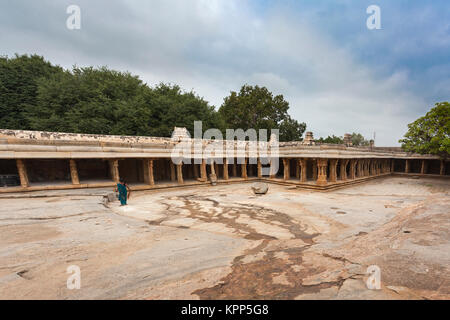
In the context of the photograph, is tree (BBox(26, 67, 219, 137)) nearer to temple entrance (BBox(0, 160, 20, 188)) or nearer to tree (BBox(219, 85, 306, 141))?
temple entrance (BBox(0, 160, 20, 188))

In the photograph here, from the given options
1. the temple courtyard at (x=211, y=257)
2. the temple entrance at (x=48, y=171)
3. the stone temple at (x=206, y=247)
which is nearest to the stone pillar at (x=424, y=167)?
the stone temple at (x=206, y=247)

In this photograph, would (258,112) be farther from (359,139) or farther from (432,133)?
(359,139)

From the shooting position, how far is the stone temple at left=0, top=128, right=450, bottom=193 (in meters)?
10.6

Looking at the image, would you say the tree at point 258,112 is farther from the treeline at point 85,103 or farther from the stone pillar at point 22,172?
the stone pillar at point 22,172

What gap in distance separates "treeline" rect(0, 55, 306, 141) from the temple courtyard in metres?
17.3

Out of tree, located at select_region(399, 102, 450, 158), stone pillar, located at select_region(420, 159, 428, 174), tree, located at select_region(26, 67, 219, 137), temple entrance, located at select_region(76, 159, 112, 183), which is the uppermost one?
tree, located at select_region(26, 67, 219, 137)

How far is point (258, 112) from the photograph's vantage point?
38719 millimetres

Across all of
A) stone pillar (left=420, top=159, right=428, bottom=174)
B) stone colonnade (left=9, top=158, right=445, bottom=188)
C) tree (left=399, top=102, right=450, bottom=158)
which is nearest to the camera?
stone colonnade (left=9, top=158, right=445, bottom=188)

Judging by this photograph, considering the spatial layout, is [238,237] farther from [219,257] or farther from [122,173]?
[122,173]

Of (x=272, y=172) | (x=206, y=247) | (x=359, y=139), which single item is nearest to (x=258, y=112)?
(x=272, y=172)

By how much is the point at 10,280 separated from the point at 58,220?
12.3 ft

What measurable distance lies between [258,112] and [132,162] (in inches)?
1132

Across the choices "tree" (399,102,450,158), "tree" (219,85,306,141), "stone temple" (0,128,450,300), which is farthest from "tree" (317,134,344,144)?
"stone temple" (0,128,450,300)

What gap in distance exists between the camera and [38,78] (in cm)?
2433
